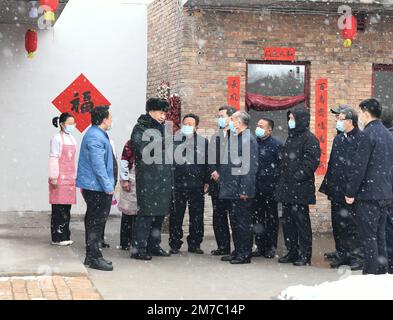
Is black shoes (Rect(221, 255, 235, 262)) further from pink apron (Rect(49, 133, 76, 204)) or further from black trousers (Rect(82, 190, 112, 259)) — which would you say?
pink apron (Rect(49, 133, 76, 204))

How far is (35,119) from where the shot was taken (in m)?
13.9

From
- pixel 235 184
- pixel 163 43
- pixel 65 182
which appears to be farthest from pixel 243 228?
pixel 163 43

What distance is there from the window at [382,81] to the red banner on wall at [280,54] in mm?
1520

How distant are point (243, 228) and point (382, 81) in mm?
4997

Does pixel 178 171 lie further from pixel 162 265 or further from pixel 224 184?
pixel 162 265

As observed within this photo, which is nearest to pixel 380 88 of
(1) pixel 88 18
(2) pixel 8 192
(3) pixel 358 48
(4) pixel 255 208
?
(3) pixel 358 48

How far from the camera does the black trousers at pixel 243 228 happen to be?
947 cm

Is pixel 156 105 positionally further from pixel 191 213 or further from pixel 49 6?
pixel 49 6

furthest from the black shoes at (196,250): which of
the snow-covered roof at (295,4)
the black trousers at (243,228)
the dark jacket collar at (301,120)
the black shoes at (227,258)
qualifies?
the snow-covered roof at (295,4)

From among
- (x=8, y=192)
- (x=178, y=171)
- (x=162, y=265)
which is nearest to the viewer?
(x=162, y=265)

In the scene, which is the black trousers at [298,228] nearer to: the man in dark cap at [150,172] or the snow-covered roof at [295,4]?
the man in dark cap at [150,172]

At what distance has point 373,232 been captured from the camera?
26.4ft

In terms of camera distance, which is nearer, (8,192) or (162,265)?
(162,265)
